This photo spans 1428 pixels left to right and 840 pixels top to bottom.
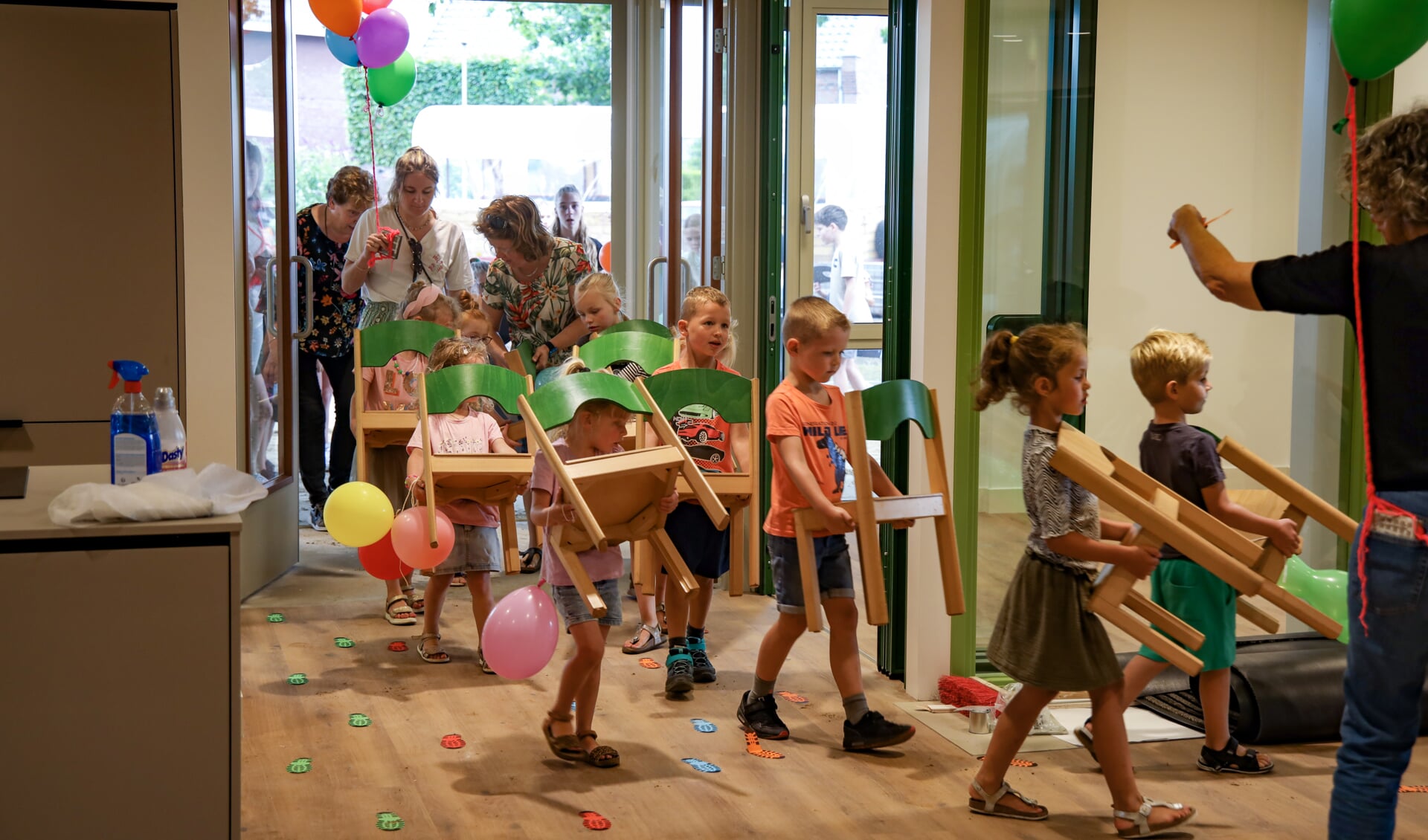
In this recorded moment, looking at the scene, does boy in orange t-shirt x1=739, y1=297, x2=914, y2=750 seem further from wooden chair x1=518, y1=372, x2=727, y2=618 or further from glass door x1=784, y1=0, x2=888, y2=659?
glass door x1=784, y1=0, x2=888, y2=659

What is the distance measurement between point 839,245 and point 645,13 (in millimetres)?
2488

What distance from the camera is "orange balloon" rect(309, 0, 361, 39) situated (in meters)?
5.04

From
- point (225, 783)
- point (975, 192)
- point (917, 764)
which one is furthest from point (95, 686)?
point (975, 192)

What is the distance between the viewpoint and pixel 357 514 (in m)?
3.88

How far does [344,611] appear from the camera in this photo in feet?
16.7

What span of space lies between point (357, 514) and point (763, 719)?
1350 millimetres

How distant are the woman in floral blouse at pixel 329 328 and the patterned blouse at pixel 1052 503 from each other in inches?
150

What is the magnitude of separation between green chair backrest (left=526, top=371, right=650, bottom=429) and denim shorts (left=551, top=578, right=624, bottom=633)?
1.38 feet

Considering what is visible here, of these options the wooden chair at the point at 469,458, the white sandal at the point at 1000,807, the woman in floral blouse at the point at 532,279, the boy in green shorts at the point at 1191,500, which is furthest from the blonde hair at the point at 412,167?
the white sandal at the point at 1000,807

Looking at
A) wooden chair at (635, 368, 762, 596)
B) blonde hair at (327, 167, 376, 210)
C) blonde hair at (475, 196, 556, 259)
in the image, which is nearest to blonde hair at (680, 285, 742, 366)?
wooden chair at (635, 368, 762, 596)

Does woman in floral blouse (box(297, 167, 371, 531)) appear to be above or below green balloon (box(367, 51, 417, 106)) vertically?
below

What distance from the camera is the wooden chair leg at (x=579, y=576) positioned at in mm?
2922

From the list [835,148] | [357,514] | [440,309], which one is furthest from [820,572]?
[835,148]

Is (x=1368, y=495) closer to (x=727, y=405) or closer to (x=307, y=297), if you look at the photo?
(x=727, y=405)
